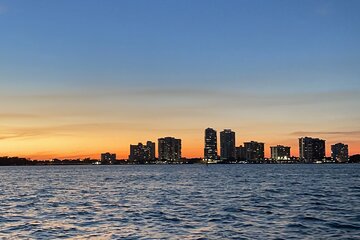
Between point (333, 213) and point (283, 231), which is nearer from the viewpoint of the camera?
point (283, 231)

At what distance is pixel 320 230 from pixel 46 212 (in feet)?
94.3

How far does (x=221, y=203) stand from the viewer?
5944 cm

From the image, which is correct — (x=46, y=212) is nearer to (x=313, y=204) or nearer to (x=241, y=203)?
(x=241, y=203)

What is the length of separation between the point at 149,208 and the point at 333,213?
66.5ft

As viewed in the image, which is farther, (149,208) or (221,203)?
(221,203)

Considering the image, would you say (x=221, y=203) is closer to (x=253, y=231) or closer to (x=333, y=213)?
(x=333, y=213)

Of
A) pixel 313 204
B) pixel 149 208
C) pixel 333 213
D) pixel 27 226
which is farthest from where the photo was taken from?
pixel 313 204

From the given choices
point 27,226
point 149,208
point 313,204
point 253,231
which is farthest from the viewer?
point 313,204

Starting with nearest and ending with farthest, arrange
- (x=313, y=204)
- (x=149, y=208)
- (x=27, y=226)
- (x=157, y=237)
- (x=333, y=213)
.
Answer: (x=157, y=237)
(x=27, y=226)
(x=333, y=213)
(x=149, y=208)
(x=313, y=204)

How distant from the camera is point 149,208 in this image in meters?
53.8

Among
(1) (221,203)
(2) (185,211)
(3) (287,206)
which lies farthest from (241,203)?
(2) (185,211)

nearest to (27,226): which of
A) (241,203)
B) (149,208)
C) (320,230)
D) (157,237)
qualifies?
(157,237)

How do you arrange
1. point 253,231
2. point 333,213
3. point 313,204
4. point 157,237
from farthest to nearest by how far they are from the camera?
point 313,204
point 333,213
point 253,231
point 157,237

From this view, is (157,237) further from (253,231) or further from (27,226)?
(27,226)
